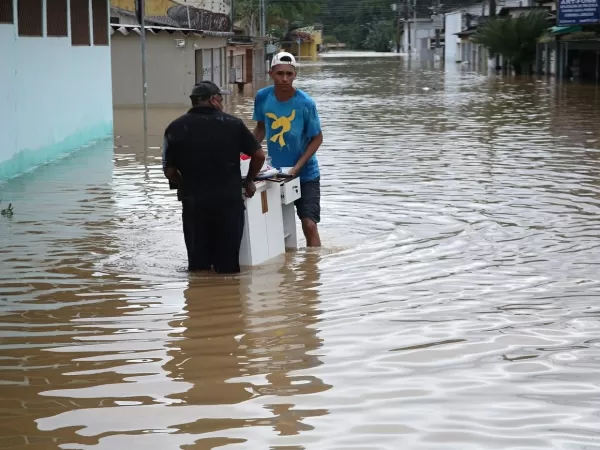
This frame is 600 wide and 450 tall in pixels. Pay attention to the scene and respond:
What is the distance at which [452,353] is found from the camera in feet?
20.3

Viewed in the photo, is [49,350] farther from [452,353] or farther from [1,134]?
[1,134]

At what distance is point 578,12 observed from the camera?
157 ft

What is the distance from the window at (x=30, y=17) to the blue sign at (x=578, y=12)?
34.1 m

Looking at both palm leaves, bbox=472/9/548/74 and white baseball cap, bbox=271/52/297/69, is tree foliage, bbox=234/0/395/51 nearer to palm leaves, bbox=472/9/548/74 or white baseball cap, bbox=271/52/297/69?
palm leaves, bbox=472/9/548/74

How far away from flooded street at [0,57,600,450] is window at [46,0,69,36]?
13.4 ft

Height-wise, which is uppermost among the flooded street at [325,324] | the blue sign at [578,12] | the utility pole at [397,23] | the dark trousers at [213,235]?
the utility pole at [397,23]

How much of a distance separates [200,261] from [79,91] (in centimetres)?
1180

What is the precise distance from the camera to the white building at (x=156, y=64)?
106 feet

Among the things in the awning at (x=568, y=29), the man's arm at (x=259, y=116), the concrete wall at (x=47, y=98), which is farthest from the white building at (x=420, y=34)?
the man's arm at (x=259, y=116)

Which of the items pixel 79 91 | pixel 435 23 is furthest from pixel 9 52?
pixel 435 23

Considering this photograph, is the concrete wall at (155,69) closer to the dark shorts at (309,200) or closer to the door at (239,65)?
the door at (239,65)

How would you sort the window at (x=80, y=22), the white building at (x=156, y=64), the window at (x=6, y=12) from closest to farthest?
the window at (x=6, y=12) < the window at (x=80, y=22) < the white building at (x=156, y=64)

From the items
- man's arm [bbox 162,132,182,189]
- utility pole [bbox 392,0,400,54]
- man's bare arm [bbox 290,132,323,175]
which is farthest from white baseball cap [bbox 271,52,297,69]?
utility pole [bbox 392,0,400,54]

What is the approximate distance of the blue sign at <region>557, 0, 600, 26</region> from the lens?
154 ft
